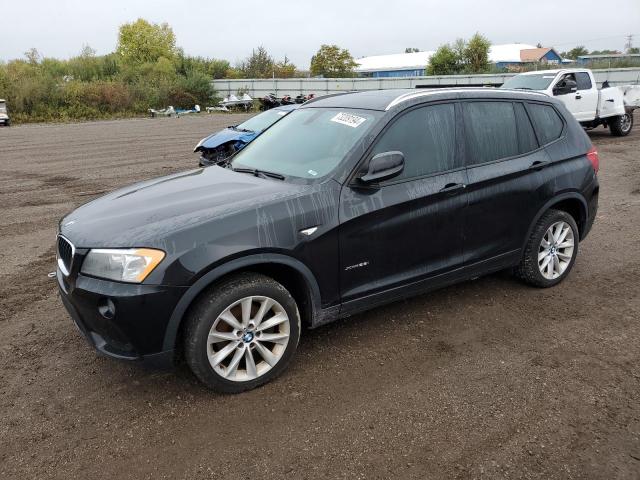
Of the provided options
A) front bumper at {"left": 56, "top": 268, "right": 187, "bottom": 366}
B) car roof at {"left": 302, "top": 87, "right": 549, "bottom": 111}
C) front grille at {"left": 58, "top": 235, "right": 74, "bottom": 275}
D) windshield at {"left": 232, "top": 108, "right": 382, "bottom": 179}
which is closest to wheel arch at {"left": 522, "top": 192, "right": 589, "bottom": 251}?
car roof at {"left": 302, "top": 87, "right": 549, "bottom": 111}

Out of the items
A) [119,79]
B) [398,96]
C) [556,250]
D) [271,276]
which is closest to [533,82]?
[556,250]

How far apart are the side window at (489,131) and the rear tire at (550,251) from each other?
0.73 m

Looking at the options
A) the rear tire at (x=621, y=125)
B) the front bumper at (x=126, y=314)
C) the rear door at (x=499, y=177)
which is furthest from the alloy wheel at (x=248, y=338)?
the rear tire at (x=621, y=125)

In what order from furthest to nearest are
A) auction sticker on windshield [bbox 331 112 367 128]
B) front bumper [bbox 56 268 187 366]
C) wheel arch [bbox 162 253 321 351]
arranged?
auction sticker on windshield [bbox 331 112 367 128]
wheel arch [bbox 162 253 321 351]
front bumper [bbox 56 268 187 366]

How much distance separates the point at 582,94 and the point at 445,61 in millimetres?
42765

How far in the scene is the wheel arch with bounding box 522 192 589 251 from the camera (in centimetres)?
450

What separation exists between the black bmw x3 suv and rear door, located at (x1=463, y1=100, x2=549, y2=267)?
0.01 meters

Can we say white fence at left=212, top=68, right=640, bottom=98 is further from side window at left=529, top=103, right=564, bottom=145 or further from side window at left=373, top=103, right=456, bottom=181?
side window at left=373, top=103, right=456, bottom=181

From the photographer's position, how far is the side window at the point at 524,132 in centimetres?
443

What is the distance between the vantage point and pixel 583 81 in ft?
46.3

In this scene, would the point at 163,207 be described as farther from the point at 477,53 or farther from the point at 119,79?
the point at 477,53

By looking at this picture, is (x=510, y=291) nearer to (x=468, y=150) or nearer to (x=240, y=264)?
(x=468, y=150)

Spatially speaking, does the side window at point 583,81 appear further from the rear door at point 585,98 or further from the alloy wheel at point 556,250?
the alloy wheel at point 556,250

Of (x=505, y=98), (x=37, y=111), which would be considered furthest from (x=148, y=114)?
(x=505, y=98)
